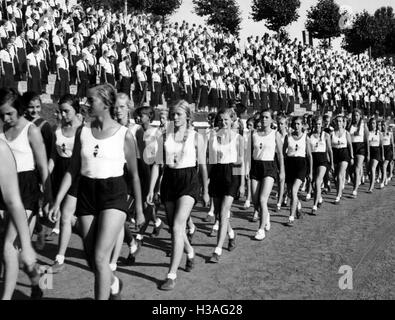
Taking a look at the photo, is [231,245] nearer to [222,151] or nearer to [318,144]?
[222,151]

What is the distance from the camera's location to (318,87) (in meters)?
30.6

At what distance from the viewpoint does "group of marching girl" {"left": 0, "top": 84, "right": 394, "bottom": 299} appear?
418 cm

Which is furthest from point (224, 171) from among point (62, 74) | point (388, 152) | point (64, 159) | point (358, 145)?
point (62, 74)

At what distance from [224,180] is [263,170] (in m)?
1.40

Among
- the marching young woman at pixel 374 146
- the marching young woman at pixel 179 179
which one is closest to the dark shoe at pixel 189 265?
the marching young woman at pixel 179 179

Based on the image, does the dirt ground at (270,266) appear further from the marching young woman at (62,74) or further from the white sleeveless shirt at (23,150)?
the marching young woman at (62,74)

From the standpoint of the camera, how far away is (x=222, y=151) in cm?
724

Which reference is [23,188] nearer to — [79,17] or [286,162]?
[286,162]

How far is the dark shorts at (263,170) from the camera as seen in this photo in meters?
8.16

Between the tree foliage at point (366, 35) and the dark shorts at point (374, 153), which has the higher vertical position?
the tree foliage at point (366, 35)

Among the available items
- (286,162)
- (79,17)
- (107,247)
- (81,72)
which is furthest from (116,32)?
(107,247)

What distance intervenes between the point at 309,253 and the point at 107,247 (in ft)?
13.2

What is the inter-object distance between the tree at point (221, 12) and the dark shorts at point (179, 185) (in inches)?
2054

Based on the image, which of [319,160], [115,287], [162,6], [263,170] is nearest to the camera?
[115,287]
